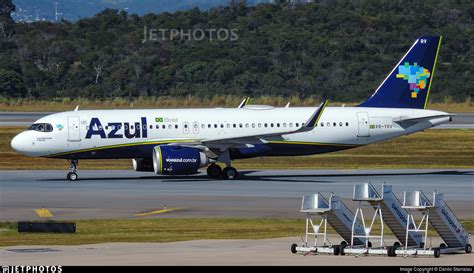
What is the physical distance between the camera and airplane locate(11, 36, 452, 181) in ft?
166

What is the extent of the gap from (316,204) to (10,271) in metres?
7.69

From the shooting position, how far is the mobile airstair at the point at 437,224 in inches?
1068

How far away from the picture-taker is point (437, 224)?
90.8 ft

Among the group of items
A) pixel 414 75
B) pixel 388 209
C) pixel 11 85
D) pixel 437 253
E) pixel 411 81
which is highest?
pixel 11 85

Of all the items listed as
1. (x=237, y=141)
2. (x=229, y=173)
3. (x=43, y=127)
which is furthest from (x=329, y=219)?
(x=43, y=127)

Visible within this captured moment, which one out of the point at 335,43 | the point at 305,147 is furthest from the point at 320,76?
the point at 305,147

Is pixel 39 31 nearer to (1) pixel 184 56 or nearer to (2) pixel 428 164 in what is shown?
(1) pixel 184 56

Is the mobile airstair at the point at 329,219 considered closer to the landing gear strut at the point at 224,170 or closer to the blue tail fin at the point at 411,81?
the landing gear strut at the point at 224,170

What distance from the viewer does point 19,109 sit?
103m

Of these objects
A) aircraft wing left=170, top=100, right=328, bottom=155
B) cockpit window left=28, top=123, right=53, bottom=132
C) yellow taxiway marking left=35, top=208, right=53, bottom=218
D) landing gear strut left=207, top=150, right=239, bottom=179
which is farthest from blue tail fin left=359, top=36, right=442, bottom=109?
yellow taxiway marking left=35, top=208, right=53, bottom=218

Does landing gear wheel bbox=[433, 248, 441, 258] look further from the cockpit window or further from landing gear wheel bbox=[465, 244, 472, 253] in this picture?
the cockpit window

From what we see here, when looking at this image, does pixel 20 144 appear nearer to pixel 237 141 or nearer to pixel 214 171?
pixel 214 171

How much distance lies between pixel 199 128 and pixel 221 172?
2.21 m

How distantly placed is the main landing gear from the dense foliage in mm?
65087
